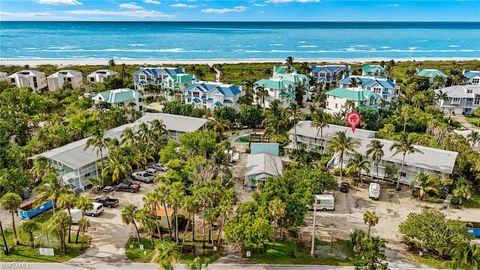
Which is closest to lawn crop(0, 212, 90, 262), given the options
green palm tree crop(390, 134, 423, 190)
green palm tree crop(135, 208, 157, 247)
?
green palm tree crop(135, 208, 157, 247)

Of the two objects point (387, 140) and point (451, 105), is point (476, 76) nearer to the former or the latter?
point (451, 105)

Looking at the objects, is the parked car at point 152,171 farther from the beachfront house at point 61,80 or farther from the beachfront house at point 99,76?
the beachfront house at point 99,76

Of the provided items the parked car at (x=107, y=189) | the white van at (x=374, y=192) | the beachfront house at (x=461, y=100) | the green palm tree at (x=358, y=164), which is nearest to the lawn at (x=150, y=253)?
the parked car at (x=107, y=189)

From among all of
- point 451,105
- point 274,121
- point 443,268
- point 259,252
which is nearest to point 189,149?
point 274,121

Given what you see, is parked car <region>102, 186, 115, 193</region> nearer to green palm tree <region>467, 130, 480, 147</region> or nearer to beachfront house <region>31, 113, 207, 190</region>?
beachfront house <region>31, 113, 207, 190</region>

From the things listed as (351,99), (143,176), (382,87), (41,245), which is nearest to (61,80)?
(143,176)
